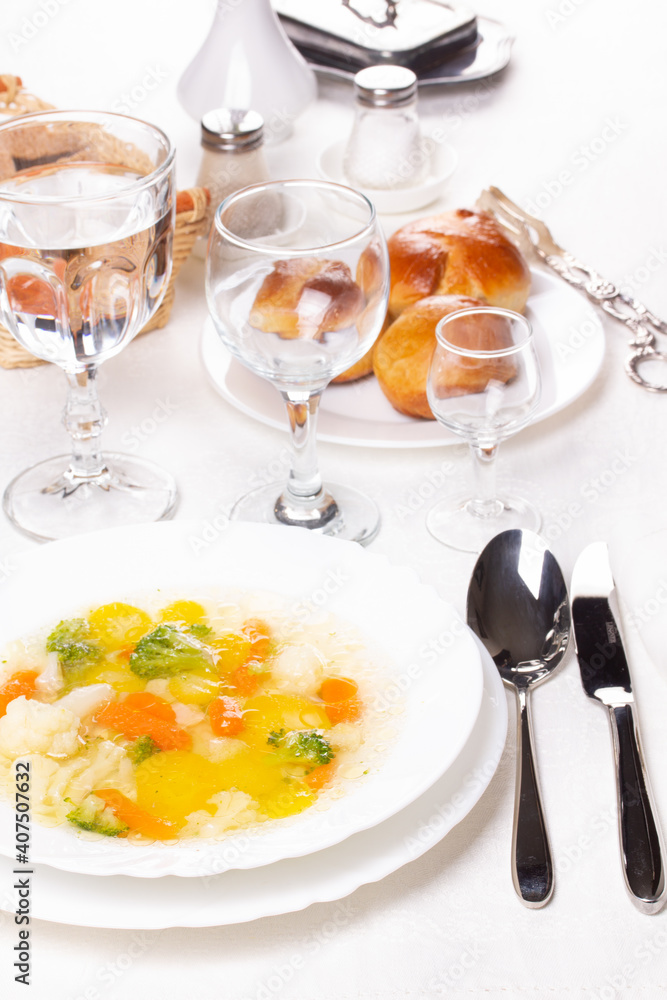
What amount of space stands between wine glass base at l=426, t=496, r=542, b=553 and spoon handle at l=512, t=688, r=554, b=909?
1.03 ft

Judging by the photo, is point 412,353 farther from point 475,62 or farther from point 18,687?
point 475,62

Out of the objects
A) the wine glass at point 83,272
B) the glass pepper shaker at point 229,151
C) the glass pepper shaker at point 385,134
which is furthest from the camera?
the glass pepper shaker at point 385,134

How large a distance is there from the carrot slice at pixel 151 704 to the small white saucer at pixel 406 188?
1049mm

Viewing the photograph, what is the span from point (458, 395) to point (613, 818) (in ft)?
1.48

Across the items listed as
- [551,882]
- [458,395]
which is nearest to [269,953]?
[551,882]

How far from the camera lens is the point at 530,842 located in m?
0.75

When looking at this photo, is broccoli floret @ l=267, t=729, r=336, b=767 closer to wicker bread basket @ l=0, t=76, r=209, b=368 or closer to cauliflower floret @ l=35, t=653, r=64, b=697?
cauliflower floret @ l=35, t=653, r=64, b=697

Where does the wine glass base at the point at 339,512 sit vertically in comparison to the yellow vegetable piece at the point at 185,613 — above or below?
below

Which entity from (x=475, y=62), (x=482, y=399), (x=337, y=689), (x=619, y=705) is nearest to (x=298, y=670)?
(x=337, y=689)

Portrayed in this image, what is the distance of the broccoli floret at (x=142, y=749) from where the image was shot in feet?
2.49

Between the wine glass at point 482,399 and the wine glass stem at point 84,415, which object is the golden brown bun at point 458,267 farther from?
the wine glass stem at point 84,415

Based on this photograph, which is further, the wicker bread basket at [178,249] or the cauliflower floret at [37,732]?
the wicker bread basket at [178,249]

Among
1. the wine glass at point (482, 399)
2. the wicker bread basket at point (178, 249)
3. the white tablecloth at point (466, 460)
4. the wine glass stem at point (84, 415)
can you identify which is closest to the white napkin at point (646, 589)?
the white tablecloth at point (466, 460)

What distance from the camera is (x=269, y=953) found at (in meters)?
0.70
